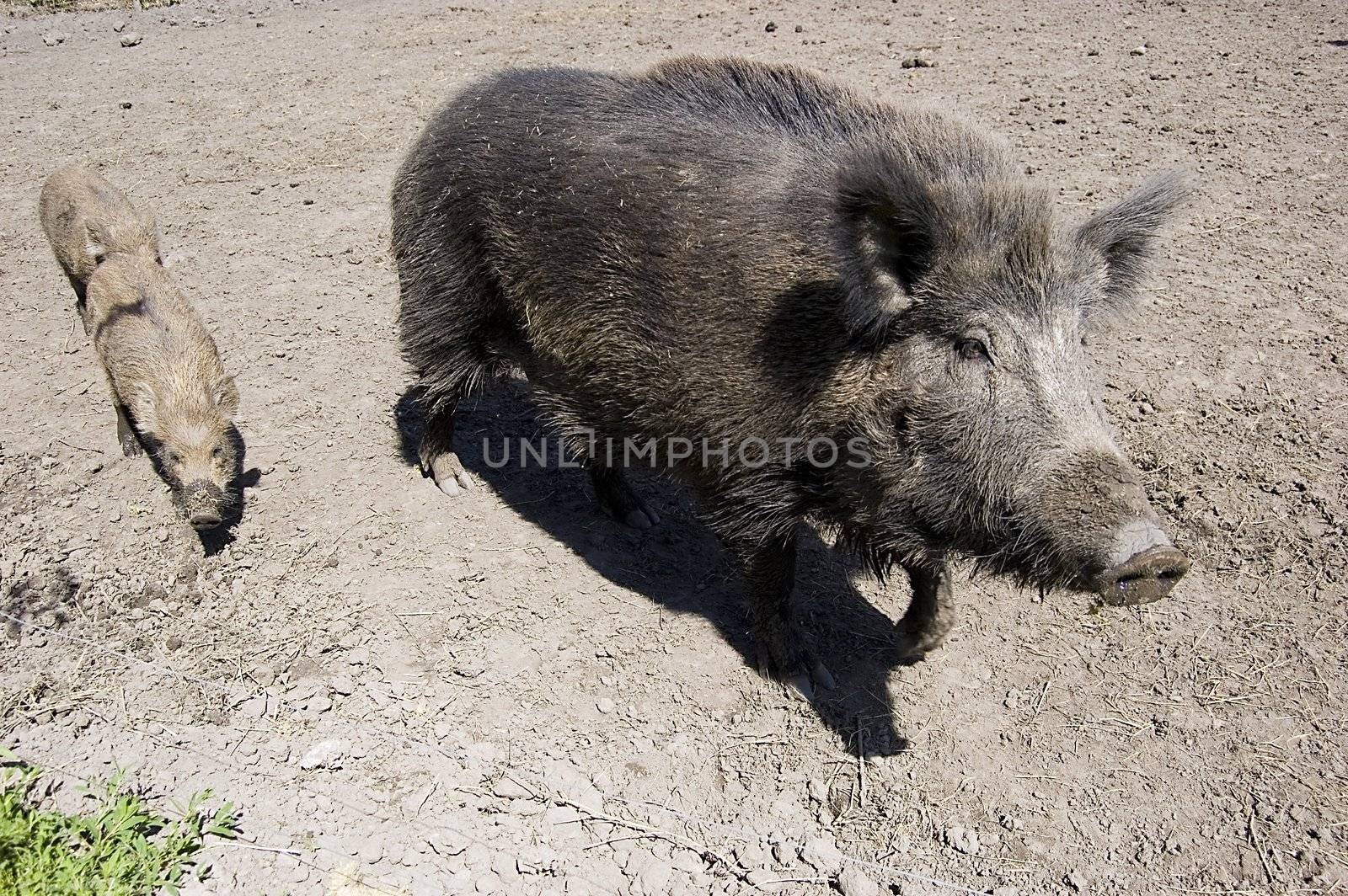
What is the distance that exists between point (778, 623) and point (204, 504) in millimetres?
2298

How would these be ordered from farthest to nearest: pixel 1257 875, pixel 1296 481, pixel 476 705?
pixel 1296 481
pixel 476 705
pixel 1257 875

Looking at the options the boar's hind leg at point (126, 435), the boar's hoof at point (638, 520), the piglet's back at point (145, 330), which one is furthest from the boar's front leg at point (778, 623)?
the boar's hind leg at point (126, 435)

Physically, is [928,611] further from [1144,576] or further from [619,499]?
[619,499]

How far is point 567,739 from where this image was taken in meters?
3.23

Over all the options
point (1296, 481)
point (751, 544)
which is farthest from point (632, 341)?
point (1296, 481)

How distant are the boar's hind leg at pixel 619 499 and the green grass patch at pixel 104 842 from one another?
75.6 inches

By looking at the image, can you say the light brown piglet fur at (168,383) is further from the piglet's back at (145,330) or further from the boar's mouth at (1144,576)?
the boar's mouth at (1144,576)

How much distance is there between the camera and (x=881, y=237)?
101 inches

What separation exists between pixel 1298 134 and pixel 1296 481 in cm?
389

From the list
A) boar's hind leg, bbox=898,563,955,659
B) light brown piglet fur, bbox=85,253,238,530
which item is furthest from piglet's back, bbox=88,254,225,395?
boar's hind leg, bbox=898,563,955,659

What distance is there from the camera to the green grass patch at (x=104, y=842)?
2.72m

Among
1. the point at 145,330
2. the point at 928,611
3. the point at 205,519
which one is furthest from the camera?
the point at 145,330

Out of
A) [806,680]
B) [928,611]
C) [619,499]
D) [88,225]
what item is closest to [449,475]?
[619,499]

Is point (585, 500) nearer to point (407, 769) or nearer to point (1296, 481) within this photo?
point (407, 769)
